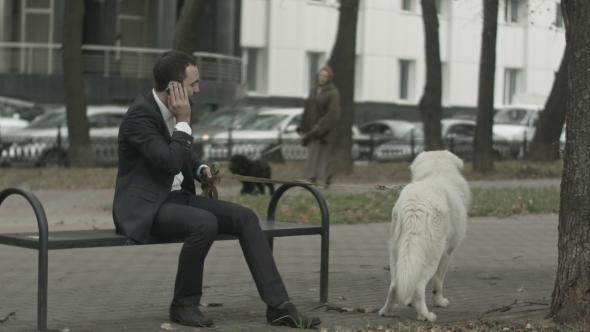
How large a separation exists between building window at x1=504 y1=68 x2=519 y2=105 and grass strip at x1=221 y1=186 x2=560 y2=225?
40020 mm

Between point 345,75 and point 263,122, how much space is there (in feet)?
27.0

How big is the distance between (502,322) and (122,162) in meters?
2.71

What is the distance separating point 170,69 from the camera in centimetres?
644

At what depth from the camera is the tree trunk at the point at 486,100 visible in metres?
22.3

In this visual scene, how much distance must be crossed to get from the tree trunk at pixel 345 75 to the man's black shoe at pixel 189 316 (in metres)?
14.7

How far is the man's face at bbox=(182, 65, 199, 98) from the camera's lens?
645cm

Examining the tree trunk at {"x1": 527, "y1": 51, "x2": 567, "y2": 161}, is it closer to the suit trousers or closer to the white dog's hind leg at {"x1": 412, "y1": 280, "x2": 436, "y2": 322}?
the white dog's hind leg at {"x1": 412, "y1": 280, "x2": 436, "y2": 322}

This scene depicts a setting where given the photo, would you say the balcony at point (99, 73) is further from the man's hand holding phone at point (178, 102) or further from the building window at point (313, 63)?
the man's hand holding phone at point (178, 102)

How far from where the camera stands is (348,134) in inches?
846

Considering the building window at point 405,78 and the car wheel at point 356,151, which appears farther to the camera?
the building window at point 405,78

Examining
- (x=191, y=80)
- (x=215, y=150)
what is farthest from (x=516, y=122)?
(x=191, y=80)

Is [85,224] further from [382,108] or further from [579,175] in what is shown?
[382,108]

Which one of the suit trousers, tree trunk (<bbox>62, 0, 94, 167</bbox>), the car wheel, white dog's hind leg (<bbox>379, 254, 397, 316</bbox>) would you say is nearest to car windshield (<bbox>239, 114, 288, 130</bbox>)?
the car wheel

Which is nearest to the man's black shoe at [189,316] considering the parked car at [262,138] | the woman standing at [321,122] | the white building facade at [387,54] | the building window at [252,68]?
the woman standing at [321,122]
